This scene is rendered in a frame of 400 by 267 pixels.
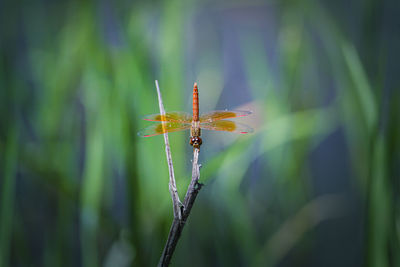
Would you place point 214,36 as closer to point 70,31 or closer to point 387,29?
point 70,31

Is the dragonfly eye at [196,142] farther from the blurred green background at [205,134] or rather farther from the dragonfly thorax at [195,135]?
the blurred green background at [205,134]

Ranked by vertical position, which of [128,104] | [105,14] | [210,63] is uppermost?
[105,14]

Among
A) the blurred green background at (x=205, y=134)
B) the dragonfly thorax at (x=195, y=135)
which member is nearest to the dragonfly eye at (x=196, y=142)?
the dragonfly thorax at (x=195, y=135)

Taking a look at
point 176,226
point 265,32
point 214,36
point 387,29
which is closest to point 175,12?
point 214,36

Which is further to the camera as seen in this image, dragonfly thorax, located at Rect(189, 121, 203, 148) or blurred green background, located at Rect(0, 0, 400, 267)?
blurred green background, located at Rect(0, 0, 400, 267)

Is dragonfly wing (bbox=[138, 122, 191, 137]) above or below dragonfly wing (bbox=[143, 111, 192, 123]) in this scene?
below

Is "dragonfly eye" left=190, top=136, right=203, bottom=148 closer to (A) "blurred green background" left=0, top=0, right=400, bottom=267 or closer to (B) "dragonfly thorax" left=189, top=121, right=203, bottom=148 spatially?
(B) "dragonfly thorax" left=189, top=121, right=203, bottom=148

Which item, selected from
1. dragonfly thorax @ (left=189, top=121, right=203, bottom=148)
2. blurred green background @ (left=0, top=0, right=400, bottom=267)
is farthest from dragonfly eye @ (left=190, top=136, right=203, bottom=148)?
blurred green background @ (left=0, top=0, right=400, bottom=267)

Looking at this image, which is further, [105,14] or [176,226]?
[105,14]
